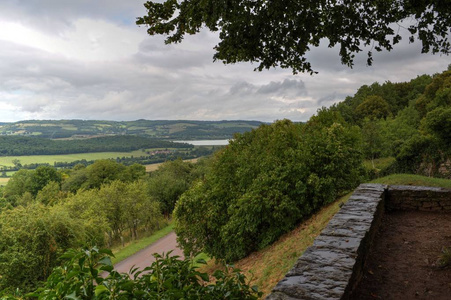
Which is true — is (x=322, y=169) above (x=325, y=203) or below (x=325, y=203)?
above

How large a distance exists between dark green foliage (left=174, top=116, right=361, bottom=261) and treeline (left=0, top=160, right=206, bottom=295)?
6.50 m

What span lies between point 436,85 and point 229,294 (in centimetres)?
4540

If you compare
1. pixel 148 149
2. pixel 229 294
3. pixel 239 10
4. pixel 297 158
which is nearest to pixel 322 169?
pixel 297 158

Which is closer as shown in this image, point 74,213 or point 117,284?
point 117,284

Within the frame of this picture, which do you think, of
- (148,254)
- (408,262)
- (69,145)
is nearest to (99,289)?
(408,262)

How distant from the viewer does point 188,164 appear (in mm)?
63438

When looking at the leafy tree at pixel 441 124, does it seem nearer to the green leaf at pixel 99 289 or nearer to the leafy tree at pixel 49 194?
the green leaf at pixel 99 289

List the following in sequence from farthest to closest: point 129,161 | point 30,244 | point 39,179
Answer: point 129,161 → point 39,179 → point 30,244

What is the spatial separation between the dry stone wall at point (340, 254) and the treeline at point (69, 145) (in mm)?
148454

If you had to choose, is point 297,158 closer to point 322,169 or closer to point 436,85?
point 322,169

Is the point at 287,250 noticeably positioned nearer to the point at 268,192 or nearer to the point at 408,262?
the point at 268,192

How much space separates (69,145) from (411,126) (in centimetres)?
15235

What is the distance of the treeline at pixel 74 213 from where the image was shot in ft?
55.9

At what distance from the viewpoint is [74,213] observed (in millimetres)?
28875
